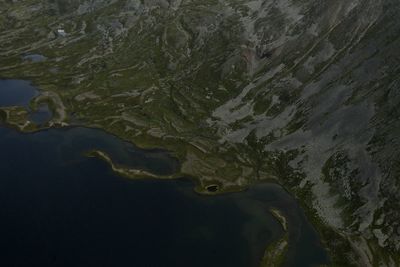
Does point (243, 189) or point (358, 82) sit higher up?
point (358, 82)

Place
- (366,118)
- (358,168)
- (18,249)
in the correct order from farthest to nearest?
1. (366,118)
2. (358,168)
3. (18,249)

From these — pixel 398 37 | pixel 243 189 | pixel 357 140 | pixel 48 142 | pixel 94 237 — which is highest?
pixel 398 37

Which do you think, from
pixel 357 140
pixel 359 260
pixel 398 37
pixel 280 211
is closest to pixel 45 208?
pixel 280 211

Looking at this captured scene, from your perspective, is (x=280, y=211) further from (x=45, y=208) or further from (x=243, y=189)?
(x=45, y=208)

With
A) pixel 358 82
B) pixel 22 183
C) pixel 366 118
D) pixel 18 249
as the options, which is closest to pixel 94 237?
pixel 18 249

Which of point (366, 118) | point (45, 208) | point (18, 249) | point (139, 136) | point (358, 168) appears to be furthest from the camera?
point (139, 136)

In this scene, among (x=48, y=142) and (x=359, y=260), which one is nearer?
(x=359, y=260)

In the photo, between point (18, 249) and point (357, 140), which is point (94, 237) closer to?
point (18, 249)
